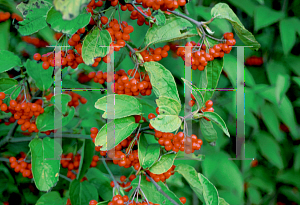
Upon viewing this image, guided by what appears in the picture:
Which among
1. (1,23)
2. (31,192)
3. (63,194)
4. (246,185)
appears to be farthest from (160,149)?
(246,185)

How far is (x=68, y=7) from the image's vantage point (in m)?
0.36

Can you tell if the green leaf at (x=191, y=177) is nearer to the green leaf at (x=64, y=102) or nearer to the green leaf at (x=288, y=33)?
the green leaf at (x=64, y=102)

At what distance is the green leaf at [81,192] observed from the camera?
2.33 ft

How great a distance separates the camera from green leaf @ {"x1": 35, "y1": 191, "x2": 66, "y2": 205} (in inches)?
28.5

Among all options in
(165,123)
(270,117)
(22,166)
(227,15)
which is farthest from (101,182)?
(270,117)

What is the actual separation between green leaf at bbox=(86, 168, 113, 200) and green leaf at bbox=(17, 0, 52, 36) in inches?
18.8

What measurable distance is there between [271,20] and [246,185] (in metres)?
0.82

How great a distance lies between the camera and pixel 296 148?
53.7 inches

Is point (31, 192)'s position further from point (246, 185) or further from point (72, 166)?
point (246, 185)

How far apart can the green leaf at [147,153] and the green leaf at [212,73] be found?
0.15m

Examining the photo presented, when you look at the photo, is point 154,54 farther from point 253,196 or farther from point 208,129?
point 253,196

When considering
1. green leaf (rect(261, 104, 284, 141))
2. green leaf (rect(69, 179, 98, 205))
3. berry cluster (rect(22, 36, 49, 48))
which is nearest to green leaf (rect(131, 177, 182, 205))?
green leaf (rect(69, 179, 98, 205))

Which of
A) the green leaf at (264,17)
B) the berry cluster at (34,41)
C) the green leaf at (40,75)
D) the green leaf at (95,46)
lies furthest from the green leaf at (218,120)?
the berry cluster at (34,41)

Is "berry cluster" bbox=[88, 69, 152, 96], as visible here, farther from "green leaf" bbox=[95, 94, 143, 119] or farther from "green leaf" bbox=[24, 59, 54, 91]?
"green leaf" bbox=[24, 59, 54, 91]
